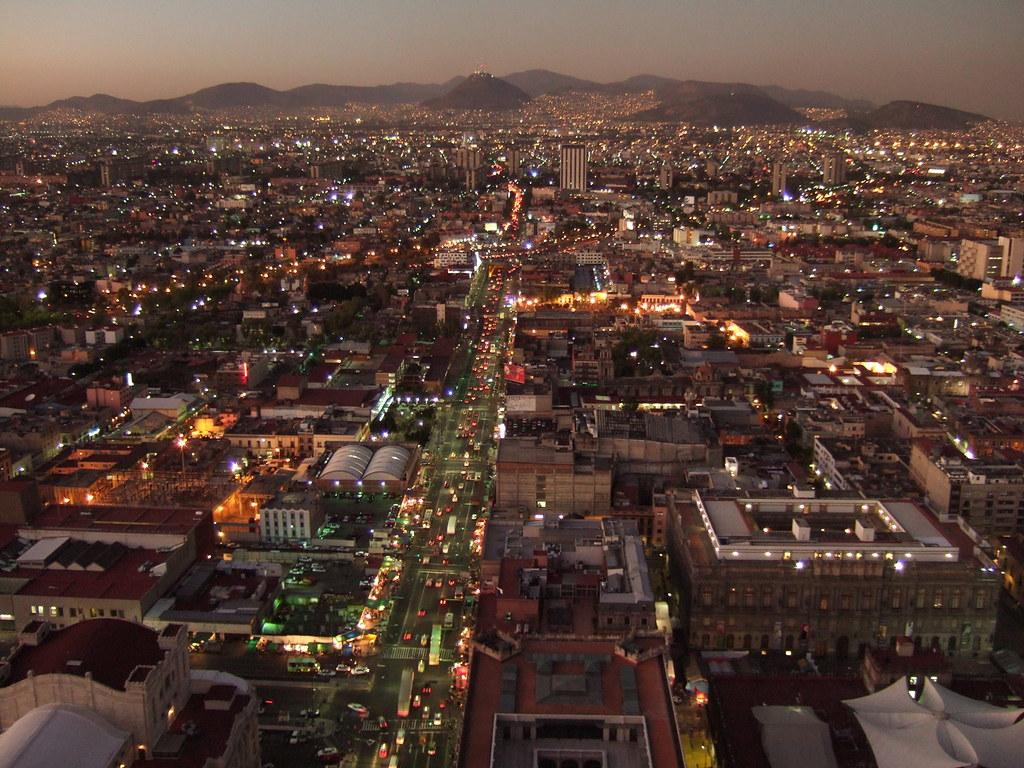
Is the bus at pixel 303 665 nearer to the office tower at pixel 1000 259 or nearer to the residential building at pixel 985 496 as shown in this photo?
the residential building at pixel 985 496

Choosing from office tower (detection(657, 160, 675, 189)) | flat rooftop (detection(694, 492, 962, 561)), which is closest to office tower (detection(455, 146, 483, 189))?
office tower (detection(657, 160, 675, 189))

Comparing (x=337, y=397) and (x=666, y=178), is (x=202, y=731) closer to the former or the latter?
(x=337, y=397)

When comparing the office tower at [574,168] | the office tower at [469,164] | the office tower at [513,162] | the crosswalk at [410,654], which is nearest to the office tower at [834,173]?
the office tower at [574,168]

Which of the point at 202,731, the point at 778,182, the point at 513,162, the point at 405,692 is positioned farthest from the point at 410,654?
the point at 513,162

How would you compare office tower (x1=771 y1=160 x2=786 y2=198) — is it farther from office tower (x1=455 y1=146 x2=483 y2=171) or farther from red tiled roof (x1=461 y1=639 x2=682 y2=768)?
red tiled roof (x1=461 y1=639 x2=682 y2=768)

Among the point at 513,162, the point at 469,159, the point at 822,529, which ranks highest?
the point at 469,159
